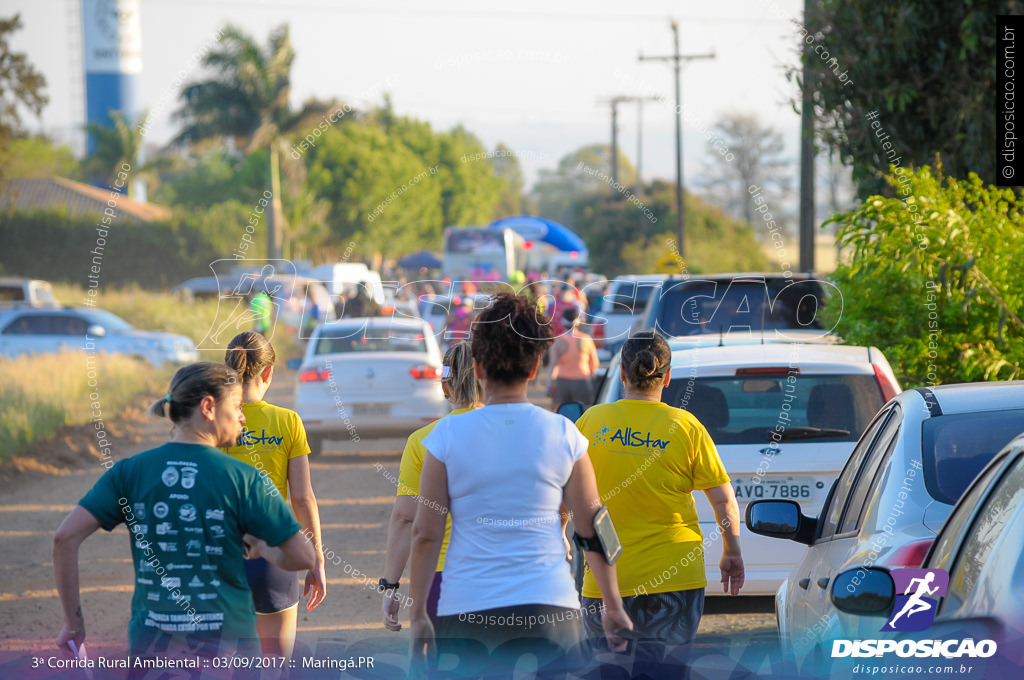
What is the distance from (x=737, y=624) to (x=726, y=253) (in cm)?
3541

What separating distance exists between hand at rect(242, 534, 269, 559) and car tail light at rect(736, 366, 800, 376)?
2.93 metres

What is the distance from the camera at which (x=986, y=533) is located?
266 centimetres

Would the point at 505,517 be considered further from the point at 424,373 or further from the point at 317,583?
the point at 424,373

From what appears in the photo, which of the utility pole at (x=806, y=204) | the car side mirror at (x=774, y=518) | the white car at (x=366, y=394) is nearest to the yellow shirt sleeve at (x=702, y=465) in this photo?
the car side mirror at (x=774, y=518)

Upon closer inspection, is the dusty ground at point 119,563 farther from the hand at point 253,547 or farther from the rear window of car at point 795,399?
the rear window of car at point 795,399

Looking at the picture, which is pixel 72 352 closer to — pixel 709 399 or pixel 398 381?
pixel 398 381

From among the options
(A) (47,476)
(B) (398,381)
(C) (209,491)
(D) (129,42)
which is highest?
(D) (129,42)

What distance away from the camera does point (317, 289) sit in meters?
29.9

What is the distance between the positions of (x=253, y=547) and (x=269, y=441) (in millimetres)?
766

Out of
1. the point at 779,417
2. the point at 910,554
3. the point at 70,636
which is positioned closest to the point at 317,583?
the point at 70,636

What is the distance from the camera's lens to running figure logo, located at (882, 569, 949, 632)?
8.59 ft

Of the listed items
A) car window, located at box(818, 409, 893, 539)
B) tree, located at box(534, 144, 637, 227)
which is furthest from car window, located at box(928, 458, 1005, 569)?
tree, located at box(534, 144, 637, 227)

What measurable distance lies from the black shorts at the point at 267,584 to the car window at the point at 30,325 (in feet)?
67.4

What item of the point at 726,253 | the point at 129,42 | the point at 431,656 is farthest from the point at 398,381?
the point at 129,42
